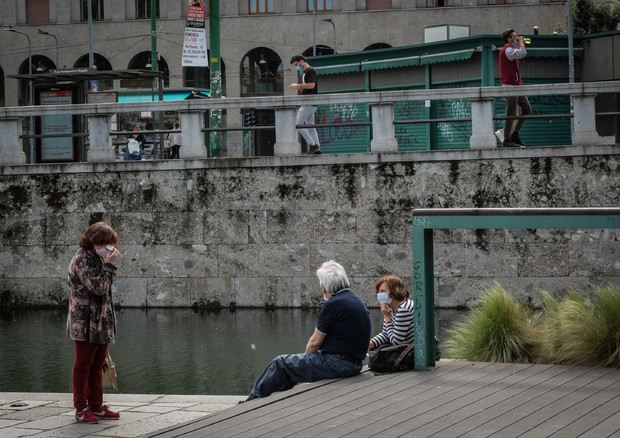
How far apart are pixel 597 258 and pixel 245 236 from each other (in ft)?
17.7

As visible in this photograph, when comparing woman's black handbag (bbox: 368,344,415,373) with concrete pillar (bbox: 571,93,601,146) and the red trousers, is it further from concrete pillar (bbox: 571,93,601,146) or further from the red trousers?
concrete pillar (bbox: 571,93,601,146)

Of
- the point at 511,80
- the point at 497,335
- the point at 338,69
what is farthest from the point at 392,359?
the point at 338,69

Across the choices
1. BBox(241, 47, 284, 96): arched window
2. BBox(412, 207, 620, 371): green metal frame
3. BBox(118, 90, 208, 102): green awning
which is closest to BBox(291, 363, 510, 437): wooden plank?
BBox(412, 207, 620, 371): green metal frame

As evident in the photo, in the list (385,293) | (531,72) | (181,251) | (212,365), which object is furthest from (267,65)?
(385,293)

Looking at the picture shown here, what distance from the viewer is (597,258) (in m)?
15.5

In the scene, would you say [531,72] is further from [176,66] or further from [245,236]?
[176,66]

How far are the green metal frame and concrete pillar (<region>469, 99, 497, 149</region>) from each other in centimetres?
812

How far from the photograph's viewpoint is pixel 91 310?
784 cm

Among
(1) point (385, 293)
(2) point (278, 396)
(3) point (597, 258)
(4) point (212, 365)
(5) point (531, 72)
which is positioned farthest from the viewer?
(5) point (531, 72)

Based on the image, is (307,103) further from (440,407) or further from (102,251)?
(440,407)

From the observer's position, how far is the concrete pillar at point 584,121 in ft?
50.4

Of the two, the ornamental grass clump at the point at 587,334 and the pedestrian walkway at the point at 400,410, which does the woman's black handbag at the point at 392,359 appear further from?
the ornamental grass clump at the point at 587,334

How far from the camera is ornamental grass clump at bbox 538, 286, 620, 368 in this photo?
7852 millimetres

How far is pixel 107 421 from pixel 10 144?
10.6m
